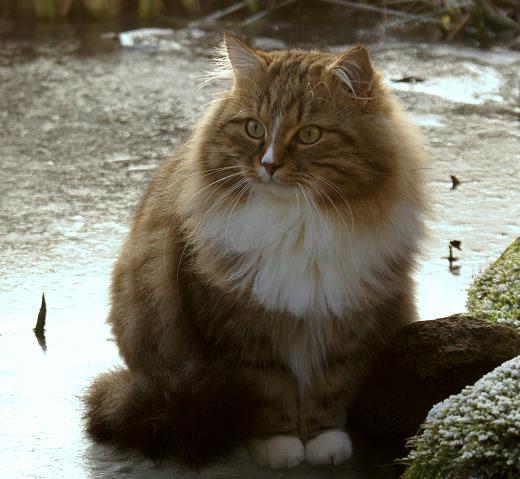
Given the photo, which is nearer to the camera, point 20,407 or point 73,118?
point 20,407

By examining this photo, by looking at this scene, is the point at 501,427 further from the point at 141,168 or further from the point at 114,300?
the point at 141,168

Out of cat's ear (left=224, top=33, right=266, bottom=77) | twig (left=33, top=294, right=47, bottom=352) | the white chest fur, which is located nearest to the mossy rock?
the white chest fur

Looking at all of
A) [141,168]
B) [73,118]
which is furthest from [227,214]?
[73,118]

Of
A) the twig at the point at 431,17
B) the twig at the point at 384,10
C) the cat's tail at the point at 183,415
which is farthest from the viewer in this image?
the twig at the point at 384,10

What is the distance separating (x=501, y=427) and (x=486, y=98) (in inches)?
158

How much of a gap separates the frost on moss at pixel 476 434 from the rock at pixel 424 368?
24 cm

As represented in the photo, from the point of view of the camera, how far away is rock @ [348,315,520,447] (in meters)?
2.95

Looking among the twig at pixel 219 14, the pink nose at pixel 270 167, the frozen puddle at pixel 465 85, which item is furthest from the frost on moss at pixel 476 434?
the twig at pixel 219 14

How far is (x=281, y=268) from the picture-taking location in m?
2.99

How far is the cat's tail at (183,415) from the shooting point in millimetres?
2865

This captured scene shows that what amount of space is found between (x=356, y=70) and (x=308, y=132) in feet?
0.73

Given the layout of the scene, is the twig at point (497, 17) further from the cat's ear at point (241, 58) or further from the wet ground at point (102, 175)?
the cat's ear at point (241, 58)

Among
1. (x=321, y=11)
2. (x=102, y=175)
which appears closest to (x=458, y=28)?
(x=321, y=11)

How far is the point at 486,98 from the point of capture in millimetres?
6258
